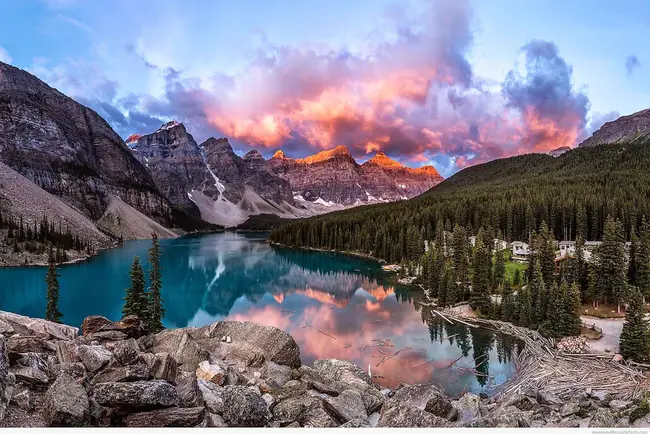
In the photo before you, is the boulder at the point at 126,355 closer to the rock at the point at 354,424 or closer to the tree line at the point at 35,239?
the rock at the point at 354,424

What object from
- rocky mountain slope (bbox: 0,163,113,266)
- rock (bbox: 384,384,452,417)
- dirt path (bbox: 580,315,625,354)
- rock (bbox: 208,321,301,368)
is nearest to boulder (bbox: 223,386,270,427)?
rock (bbox: 384,384,452,417)

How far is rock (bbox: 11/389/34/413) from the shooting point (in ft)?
17.7

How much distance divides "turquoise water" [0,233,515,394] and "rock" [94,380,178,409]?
613 inches

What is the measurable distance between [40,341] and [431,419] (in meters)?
7.31

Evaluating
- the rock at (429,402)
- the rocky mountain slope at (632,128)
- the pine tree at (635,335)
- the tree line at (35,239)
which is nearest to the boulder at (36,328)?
the rock at (429,402)

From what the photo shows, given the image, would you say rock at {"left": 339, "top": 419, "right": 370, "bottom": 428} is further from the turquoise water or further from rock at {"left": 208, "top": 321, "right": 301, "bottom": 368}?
the turquoise water

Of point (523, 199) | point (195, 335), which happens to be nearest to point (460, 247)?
point (523, 199)

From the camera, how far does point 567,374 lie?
19031 mm

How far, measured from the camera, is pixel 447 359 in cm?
2328

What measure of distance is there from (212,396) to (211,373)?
1.53 meters

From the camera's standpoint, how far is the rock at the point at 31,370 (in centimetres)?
600

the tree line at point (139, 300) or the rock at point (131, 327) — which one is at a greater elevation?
the rock at point (131, 327)

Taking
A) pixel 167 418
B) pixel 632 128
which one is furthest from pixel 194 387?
pixel 632 128

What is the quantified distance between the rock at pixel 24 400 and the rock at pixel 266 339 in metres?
5.48
